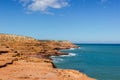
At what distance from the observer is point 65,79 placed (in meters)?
40.3

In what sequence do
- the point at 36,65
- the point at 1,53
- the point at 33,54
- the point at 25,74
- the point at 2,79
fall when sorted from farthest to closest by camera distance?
the point at 33,54 < the point at 1,53 < the point at 36,65 < the point at 25,74 < the point at 2,79

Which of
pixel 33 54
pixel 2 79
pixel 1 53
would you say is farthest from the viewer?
pixel 33 54

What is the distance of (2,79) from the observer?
120 ft

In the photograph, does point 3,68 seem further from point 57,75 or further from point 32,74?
point 57,75

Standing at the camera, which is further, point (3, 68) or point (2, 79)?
point (3, 68)

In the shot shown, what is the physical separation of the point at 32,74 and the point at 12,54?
14359mm

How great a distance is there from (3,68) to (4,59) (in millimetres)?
4059

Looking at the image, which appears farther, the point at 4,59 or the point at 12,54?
the point at 12,54

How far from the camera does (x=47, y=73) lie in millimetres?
41125

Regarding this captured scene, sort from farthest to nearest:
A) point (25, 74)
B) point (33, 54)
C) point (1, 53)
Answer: point (33, 54) → point (1, 53) → point (25, 74)

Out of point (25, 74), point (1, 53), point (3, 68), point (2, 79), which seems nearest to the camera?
point (2, 79)

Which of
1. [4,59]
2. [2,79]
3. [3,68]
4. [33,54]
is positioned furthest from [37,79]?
[33,54]

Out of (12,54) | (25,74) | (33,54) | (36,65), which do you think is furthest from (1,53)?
(33,54)

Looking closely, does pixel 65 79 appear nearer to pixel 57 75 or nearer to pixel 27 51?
pixel 57 75
